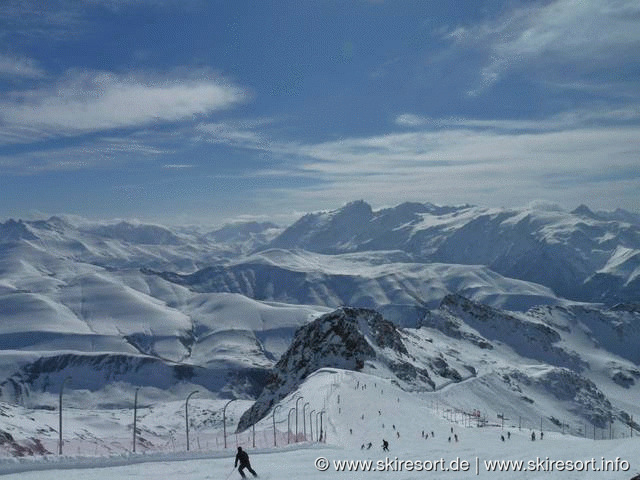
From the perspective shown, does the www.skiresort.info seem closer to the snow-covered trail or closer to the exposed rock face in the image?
the snow-covered trail

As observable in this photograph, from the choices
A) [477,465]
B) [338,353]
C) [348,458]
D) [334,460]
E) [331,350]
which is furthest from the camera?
[331,350]

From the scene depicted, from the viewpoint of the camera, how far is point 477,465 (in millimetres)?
37875

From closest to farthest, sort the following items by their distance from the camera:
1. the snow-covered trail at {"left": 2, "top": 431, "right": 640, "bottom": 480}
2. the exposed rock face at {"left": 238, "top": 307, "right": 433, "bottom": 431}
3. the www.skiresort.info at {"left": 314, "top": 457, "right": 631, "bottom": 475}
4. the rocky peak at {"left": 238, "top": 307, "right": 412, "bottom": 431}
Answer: the snow-covered trail at {"left": 2, "top": 431, "right": 640, "bottom": 480} < the www.skiresort.info at {"left": 314, "top": 457, "right": 631, "bottom": 475} < the rocky peak at {"left": 238, "top": 307, "right": 412, "bottom": 431} < the exposed rock face at {"left": 238, "top": 307, "right": 433, "bottom": 431}

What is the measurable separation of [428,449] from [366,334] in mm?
128912

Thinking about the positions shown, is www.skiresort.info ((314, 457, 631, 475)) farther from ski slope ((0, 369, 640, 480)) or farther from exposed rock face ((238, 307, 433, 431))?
exposed rock face ((238, 307, 433, 431))

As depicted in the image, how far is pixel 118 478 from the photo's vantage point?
→ 33.9m

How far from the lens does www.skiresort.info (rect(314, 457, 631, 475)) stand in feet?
116

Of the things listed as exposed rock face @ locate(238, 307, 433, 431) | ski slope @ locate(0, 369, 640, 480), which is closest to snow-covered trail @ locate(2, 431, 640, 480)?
ski slope @ locate(0, 369, 640, 480)

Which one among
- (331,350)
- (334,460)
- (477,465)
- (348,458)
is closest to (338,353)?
(331,350)

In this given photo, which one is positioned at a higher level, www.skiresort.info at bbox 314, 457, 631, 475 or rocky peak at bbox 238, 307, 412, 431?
www.skiresort.info at bbox 314, 457, 631, 475

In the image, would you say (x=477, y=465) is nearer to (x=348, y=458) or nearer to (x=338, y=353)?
(x=348, y=458)

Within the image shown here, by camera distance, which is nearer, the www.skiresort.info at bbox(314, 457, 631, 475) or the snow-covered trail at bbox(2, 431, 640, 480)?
the snow-covered trail at bbox(2, 431, 640, 480)

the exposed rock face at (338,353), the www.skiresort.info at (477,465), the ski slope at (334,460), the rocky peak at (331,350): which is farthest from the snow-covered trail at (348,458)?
the exposed rock face at (338,353)

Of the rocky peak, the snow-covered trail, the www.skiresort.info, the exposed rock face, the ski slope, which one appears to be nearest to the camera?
the snow-covered trail
